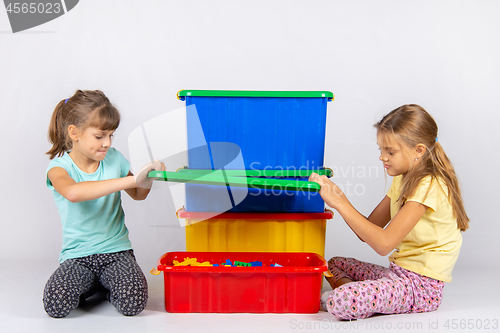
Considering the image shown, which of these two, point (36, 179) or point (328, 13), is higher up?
point (328, 13)

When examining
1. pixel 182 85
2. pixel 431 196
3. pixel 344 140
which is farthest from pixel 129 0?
pixel 431 196

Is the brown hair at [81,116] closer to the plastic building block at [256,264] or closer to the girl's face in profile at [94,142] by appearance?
the girl's face in profile at [94,142]

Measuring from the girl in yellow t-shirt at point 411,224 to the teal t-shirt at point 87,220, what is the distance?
76 centimetres

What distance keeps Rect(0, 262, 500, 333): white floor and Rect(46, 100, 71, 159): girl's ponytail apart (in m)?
0.56

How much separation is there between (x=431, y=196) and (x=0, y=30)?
220 cm

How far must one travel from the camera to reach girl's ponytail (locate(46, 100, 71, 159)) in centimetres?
176

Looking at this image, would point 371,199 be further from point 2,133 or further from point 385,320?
point 2,133

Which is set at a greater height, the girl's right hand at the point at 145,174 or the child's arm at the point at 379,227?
the girl's right hand at the point at 145,174

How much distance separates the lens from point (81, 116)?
1.72 metres

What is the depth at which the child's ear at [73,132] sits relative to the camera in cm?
173

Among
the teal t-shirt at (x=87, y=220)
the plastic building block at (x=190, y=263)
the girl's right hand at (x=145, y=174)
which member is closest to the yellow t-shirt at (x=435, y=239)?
the plastic building block at (x=190, y=263)

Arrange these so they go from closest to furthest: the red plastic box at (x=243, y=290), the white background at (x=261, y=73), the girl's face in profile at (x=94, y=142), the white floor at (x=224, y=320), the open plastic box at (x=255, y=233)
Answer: the white floor at (x=224, y=320), the red plastic box at (x=243, y=290), the girl's face in profile at (x=94, y=142), the open plastic box at (x=255, y=233), the white background at (x=261, y=73)

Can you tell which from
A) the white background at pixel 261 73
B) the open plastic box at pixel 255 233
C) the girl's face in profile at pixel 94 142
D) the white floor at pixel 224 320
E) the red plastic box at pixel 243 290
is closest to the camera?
the white floor at pixel 224 320

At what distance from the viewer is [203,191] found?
71.1 inches
